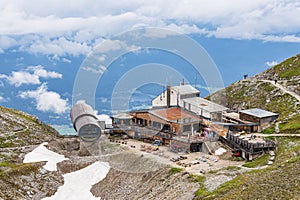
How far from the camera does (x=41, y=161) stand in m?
62.3

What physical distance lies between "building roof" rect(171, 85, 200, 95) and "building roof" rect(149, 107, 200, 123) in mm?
5024

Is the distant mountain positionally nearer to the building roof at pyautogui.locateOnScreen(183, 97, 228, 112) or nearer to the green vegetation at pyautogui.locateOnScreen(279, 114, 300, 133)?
the green vegetation at pyautogui.locateOnScreen(279, 114, 300, 133)

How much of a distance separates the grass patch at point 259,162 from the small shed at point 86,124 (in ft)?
108

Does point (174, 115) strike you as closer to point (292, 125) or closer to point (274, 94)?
point (292, 125)

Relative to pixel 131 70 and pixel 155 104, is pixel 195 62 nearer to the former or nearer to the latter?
pixel 131 70

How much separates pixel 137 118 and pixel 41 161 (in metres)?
22.9

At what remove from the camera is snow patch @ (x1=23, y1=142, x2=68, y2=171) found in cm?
6144

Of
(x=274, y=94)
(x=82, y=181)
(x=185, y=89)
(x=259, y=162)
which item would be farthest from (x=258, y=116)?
(x=82, y=181)

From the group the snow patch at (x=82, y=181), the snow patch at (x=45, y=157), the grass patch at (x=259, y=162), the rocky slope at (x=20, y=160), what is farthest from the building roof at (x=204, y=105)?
the rocky slope at (x=20, y=160)

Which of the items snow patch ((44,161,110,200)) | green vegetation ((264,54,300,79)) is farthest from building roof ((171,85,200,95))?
green vegetation ((264,54,300,79))

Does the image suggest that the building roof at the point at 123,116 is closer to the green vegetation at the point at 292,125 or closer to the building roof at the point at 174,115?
the building roof at the point at 174,115

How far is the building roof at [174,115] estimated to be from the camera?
68.3m

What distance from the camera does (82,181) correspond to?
5791 centimetres

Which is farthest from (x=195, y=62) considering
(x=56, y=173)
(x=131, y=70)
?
(x=56, y=173)
